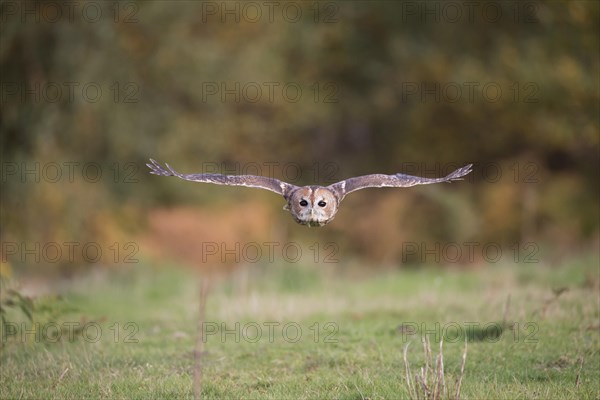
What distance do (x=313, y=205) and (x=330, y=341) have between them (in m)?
2.58

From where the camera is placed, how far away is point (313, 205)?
9.86 metres

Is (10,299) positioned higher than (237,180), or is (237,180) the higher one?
(237,180)

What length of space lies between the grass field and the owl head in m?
1.77

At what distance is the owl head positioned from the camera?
32.3 ft

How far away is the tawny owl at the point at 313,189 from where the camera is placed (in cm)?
989

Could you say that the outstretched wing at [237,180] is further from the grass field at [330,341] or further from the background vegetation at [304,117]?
the background vegetation at [304,117]

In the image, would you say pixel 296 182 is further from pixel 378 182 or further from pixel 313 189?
pixel 313 189

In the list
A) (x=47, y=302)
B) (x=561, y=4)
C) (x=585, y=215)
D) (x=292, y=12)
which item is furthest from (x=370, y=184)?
(x=292, y=12)

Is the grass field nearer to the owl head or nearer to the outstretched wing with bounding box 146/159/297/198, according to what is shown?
the owl head

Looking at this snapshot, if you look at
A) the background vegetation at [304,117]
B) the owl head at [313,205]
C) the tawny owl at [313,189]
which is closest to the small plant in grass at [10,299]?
the tawny owl at [313,189]

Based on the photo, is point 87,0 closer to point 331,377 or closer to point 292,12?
point 292,12

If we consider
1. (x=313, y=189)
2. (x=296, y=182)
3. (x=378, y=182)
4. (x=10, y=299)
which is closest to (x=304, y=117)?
(x=296, y=182)

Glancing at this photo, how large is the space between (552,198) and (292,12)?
13959 mm

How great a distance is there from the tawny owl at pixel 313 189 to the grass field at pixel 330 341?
1.82m
